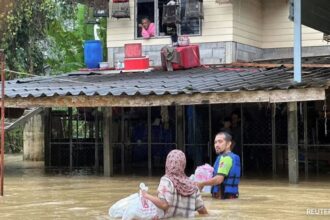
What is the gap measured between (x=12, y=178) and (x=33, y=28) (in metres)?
11.3

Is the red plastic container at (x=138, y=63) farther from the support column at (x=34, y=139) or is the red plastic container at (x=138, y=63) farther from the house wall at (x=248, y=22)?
the support column at (x=34, y=139)

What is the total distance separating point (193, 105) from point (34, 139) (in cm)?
757

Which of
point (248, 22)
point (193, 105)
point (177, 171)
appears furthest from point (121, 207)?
point (248, 22)

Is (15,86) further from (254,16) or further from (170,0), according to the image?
(254,16)

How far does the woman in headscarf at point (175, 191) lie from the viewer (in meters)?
7.32

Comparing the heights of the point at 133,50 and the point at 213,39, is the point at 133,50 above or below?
below

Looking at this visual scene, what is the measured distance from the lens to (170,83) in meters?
A: 14.4

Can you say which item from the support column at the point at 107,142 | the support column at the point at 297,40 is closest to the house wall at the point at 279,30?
the support column at the point at 297,40

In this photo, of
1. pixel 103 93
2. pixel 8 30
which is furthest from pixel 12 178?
pixel 8 30

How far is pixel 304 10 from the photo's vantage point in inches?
549

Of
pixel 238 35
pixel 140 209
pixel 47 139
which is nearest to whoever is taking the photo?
pixel 140 209

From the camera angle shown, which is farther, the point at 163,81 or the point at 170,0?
the point at 170,0

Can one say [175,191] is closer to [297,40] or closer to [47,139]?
[297,40]

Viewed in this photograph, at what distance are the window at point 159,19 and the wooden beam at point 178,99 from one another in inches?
186
